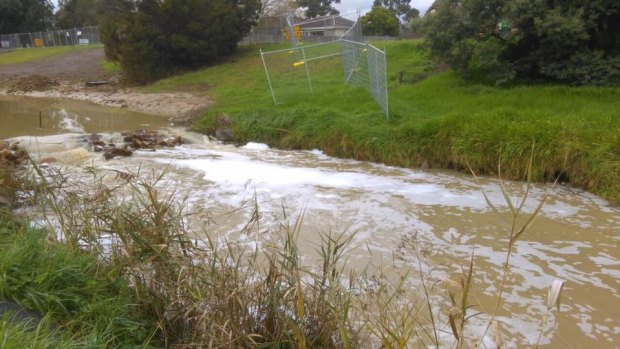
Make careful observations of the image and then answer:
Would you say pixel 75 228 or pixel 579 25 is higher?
pixel 579 25

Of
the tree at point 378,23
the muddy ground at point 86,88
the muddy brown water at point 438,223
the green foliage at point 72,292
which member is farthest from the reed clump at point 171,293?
the tree at point 378,23

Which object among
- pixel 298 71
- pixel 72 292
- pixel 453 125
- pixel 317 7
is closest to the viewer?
pixel 72 292

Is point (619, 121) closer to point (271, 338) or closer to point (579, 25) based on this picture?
point (579, 25)

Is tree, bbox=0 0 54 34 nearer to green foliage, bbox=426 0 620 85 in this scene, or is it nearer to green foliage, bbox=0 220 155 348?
green foliage, bbox=426 0 620 85

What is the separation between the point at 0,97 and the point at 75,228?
21864 millimetres

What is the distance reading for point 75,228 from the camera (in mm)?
4434

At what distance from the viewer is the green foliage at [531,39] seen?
1080 centimetres

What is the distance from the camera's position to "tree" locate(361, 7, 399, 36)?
3894 cm

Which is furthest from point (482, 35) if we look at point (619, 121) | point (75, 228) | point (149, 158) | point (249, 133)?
point (75, 228)

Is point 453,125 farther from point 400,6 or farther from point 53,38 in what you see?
point 400,6

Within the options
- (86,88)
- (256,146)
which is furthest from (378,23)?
(256,146)

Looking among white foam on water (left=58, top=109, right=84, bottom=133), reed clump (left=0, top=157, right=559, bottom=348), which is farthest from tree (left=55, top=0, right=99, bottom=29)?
reed clump (left=0, top=157, right=559, bottom=348)

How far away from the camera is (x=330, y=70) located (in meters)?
19.3

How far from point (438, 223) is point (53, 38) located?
4928 cm
